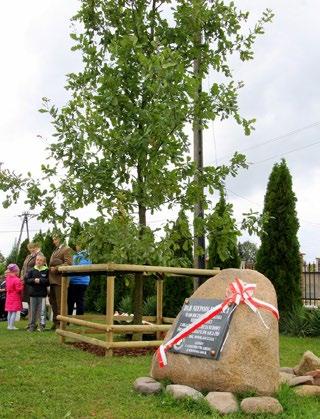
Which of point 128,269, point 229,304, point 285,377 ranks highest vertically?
point 128,269

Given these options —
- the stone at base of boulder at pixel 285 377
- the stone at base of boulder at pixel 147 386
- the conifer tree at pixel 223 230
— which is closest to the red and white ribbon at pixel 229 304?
the stone at base of boulder at pixel 147 386

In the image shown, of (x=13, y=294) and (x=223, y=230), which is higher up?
(x=223, y=230)

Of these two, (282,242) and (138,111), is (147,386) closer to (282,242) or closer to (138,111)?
(138,111)

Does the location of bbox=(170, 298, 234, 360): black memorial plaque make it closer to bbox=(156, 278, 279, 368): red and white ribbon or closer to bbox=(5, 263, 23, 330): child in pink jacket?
bbox=(156, 278, 279, 368): red and white ribbon

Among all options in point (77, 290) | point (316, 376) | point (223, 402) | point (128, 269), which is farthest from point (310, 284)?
point (223, 402)

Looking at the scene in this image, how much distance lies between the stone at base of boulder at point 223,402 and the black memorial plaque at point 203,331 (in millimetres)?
358

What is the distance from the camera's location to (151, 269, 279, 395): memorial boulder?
5.89 meters

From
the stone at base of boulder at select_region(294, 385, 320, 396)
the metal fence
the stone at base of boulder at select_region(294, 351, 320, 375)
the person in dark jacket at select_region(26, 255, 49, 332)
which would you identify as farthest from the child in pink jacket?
the stone at base of boulder at select_region(294, 385, 320, 396)

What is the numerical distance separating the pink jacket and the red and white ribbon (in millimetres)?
7929

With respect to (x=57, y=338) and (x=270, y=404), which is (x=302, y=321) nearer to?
(x=57, y=338)

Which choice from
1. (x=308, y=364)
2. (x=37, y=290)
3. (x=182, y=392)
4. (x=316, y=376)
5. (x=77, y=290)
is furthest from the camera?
(x=77, y=290)

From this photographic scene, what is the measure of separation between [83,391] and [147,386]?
26.9 inches

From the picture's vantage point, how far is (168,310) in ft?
57.4

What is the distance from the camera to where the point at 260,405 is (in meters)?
5.50
